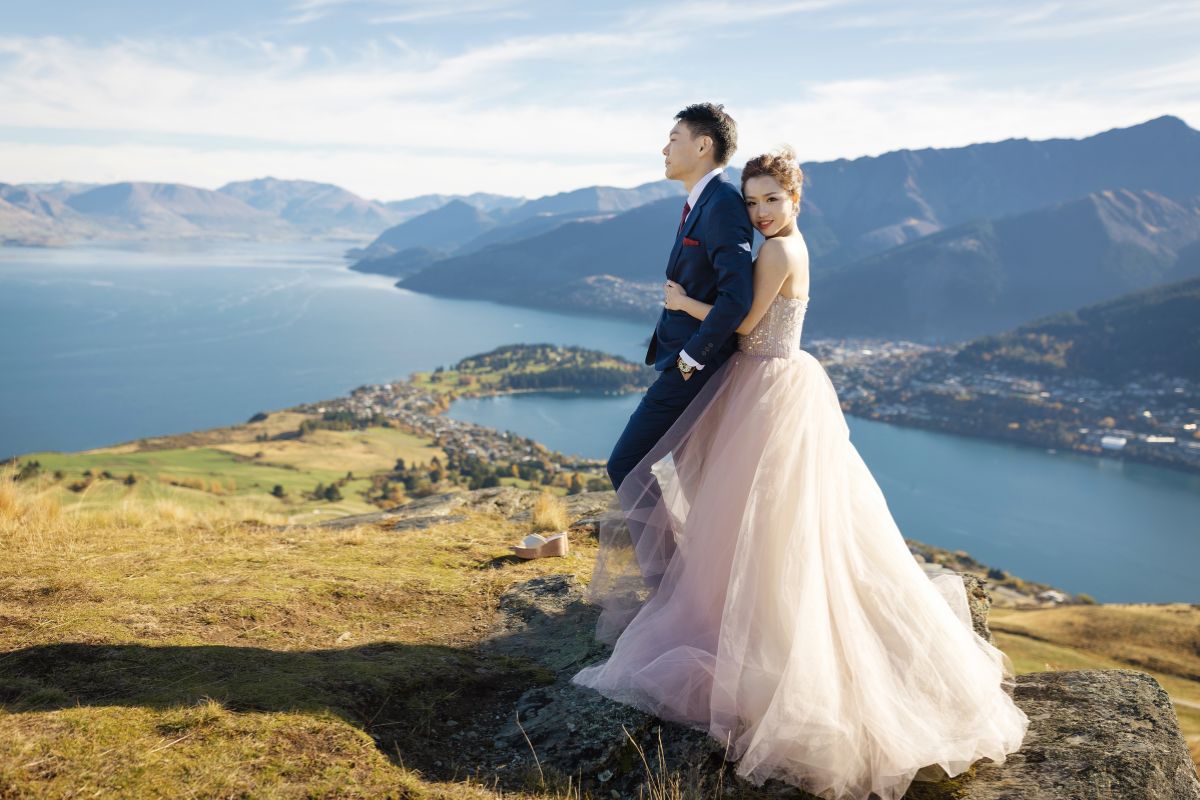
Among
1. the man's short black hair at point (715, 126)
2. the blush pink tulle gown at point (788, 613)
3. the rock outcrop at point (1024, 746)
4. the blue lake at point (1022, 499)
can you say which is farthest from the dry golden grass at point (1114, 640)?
the blue lake at point (1022, 499)

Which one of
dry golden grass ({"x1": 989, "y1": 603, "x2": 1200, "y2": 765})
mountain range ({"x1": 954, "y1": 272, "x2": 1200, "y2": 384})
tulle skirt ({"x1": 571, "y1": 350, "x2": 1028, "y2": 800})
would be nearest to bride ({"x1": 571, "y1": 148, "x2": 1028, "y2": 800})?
tulle skirt ({"x1": 571, "y1": 350, "x2": 1028, "y2": 800})

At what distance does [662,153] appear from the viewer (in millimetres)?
4305

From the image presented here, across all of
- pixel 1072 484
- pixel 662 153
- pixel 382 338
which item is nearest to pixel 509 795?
pixel 662 153

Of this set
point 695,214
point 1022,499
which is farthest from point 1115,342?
point 695,214

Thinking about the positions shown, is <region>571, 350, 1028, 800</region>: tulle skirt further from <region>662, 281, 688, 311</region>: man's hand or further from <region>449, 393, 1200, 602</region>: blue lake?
<region>449, 393, 1200, 602</region>: blue lake

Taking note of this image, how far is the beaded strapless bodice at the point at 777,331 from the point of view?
4.02 meters

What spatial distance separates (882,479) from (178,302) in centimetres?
13476

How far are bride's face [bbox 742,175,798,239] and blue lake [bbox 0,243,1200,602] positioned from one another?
54.4m

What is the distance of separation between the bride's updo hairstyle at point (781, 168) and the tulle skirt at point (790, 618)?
90 cm

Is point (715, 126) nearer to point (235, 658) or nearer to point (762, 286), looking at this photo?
point (762, 286)

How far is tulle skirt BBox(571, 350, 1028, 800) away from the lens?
321 cm

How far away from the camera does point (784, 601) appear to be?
3.57 metres

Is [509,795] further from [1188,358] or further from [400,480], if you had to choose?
[1188,358]

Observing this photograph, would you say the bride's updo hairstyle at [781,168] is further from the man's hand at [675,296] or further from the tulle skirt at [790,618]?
the tulle skirt at [790,618]
